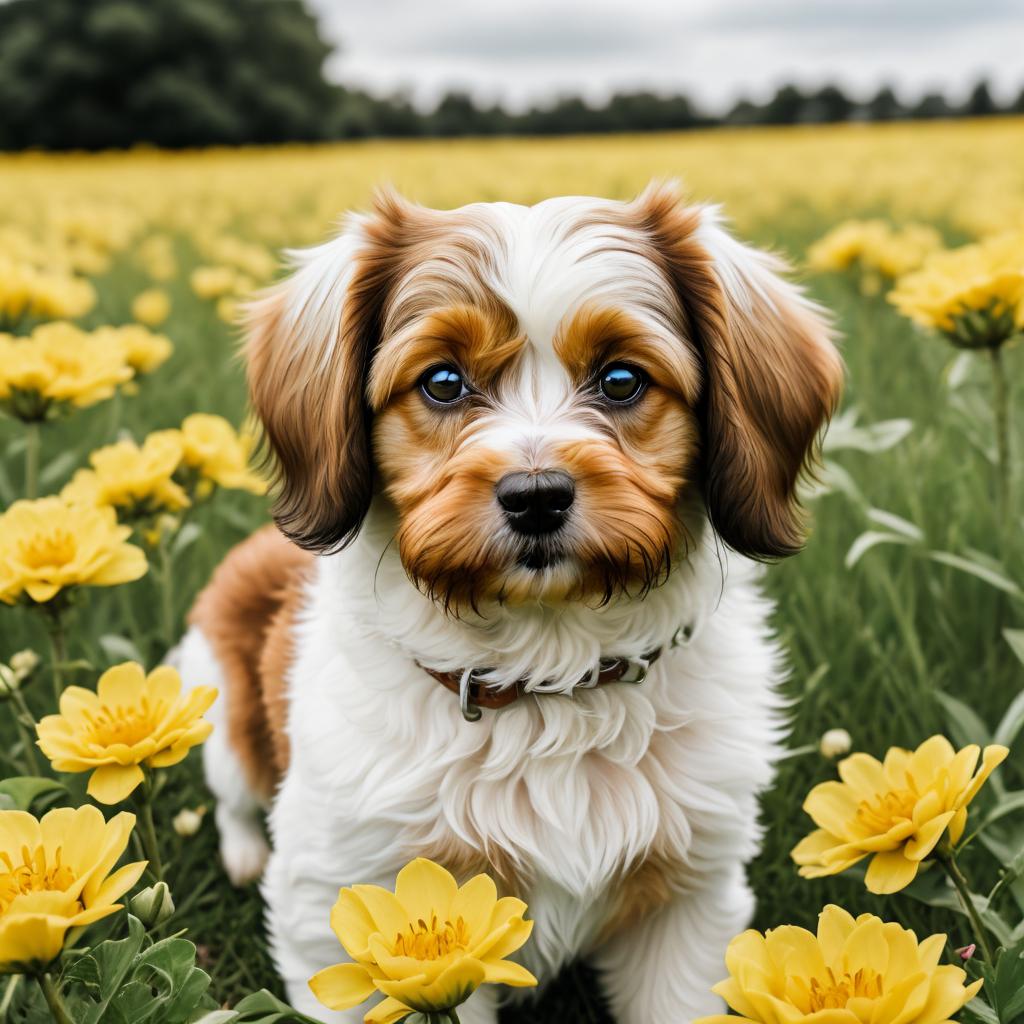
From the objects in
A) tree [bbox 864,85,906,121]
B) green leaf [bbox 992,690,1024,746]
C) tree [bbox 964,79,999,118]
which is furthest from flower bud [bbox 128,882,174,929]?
tree [bbox 864,85,906,121]

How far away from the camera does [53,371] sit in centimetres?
257

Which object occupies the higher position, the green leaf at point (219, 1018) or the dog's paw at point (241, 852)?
the green leaf at point (219, 1018)

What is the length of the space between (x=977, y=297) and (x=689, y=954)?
5.25ft

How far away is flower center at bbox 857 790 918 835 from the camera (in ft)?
5.14

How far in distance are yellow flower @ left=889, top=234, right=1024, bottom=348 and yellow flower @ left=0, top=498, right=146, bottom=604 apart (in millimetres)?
1852

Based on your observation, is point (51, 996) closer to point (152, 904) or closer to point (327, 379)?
point (152, 904)

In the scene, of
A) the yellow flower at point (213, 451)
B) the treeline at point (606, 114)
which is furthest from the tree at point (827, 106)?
the yellow flower at point (213, 451)

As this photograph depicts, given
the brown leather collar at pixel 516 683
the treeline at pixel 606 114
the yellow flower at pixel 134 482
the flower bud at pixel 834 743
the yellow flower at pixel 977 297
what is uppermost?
the treeline at pixel 606 114

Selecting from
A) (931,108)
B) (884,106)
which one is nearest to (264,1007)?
(931,108)

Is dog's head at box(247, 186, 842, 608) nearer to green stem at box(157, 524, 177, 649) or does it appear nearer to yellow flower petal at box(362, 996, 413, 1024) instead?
green stem at box(157, 524, 177, 649)

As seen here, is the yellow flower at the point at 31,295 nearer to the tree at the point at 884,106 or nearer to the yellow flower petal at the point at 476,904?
the yellow flower petal at the point at 476,904

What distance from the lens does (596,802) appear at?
2139mm

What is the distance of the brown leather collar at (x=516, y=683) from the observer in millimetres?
2189

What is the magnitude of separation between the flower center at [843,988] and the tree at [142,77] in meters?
45.7
